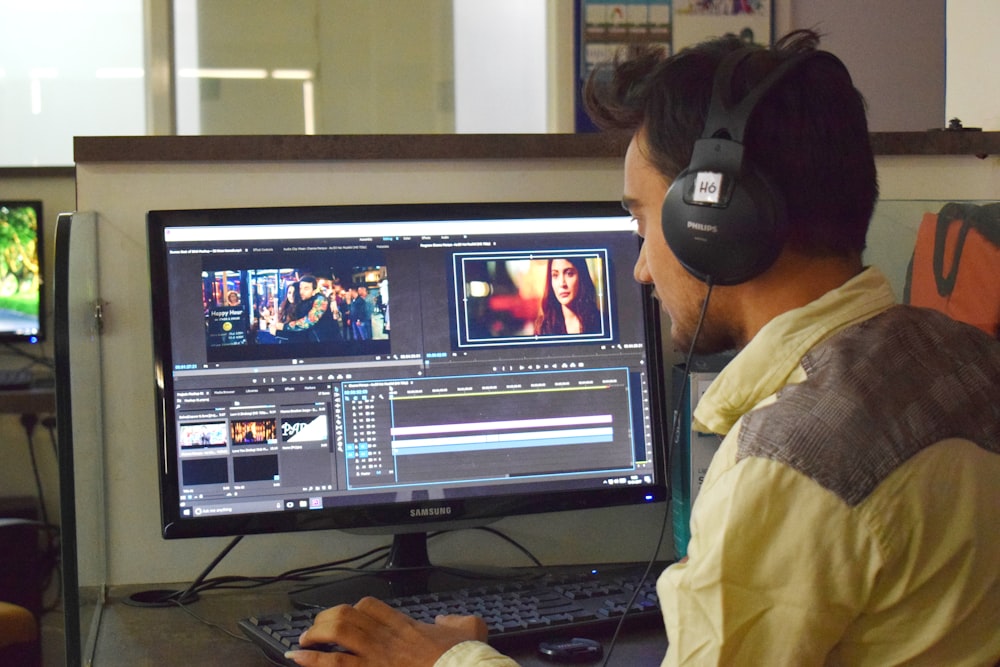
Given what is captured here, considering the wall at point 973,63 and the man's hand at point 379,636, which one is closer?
the man's hand at point 379,636

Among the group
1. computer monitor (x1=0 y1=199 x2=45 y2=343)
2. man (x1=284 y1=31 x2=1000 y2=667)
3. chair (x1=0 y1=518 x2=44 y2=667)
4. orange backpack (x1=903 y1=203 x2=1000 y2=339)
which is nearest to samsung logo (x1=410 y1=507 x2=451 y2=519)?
man (x1=284 y1=31 x2=1000 y2=667)

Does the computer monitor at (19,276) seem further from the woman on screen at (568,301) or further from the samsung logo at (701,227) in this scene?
the samsung logo at (701,227)

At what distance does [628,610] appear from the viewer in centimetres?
105

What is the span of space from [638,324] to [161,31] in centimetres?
284

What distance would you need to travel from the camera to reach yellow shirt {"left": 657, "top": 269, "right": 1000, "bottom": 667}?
0.69 metres

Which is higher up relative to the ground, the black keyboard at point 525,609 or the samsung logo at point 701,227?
the samsung logo at point 701,227

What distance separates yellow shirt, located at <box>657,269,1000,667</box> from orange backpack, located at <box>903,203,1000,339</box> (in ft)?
1.80

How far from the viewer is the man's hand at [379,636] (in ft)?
3.04

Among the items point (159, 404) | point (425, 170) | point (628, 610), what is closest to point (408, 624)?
point (628, 610)

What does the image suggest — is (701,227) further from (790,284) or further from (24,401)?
(24,401)

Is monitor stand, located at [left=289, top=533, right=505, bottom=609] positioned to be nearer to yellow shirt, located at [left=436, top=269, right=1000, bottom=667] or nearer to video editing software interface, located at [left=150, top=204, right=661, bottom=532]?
video editing software interface, located at [left=150, top=204, right=661, bottom=532]

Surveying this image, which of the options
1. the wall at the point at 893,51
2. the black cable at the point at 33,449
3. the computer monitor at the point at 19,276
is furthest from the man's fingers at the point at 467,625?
the wall at the point at 893,51

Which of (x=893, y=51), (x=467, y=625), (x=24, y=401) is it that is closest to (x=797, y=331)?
(x=467, y=625)

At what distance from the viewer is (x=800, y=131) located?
84 cm
